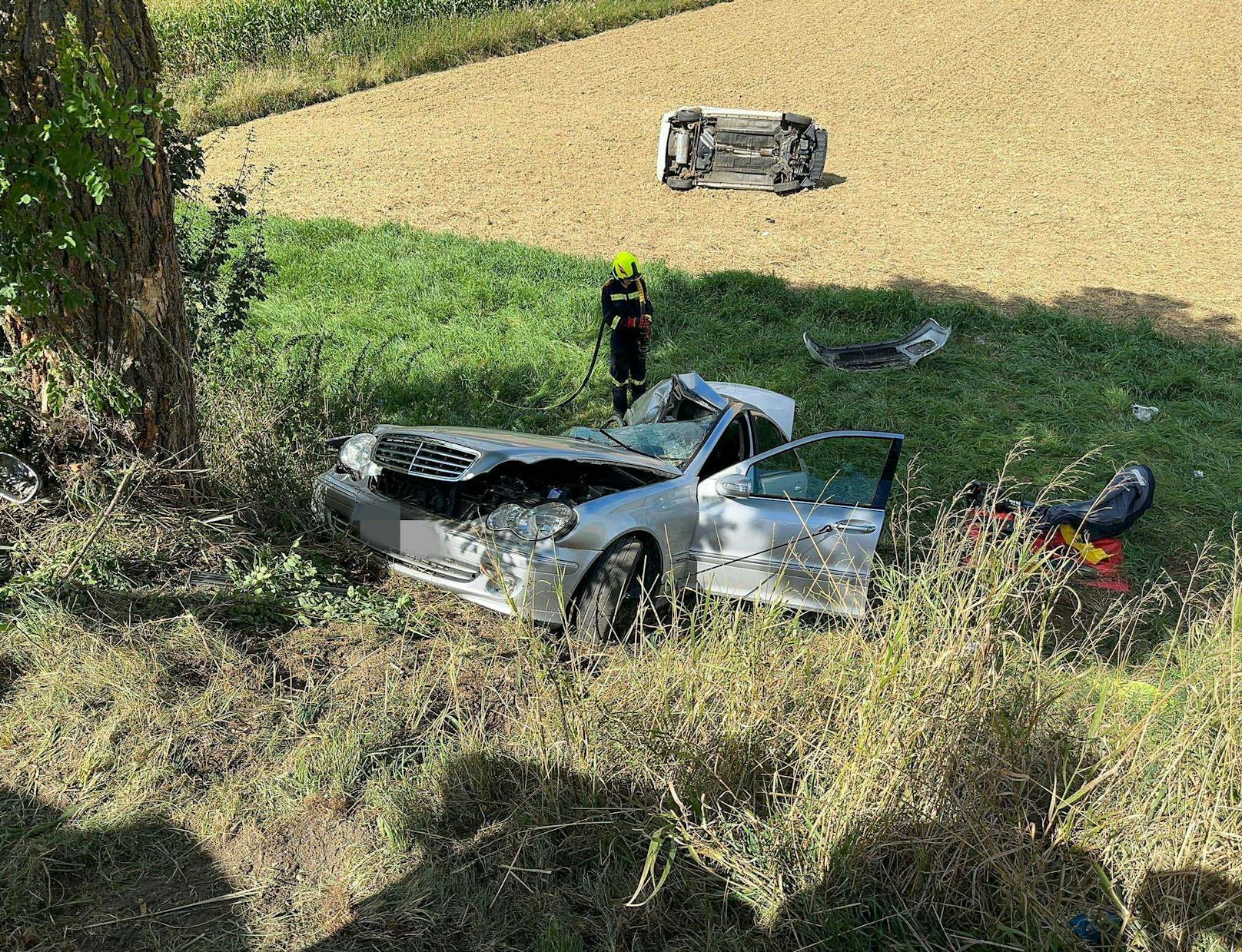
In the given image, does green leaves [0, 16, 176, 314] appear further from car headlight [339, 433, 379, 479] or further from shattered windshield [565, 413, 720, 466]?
shattered windshield [565, 413, 720, 466]

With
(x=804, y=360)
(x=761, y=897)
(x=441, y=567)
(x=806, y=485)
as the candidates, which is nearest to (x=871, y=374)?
(x=804, y=360)

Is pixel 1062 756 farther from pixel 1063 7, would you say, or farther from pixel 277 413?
pixel 1063 7

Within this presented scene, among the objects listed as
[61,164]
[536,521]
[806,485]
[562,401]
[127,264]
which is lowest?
[562,401]

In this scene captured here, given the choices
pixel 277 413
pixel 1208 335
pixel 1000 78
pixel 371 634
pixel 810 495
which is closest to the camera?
pixel 371 634

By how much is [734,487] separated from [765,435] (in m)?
0.97

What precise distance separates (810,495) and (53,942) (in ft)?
13.6

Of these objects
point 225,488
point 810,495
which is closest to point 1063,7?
point 810,495

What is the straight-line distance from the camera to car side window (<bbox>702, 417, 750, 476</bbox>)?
209 inches

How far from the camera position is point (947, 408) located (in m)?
8.74

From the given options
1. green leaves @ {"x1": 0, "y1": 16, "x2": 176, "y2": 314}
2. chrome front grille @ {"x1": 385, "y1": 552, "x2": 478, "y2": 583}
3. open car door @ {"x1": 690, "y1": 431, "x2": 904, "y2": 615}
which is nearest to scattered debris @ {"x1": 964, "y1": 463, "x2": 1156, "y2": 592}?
open car door @ {"x1": 690, "y1": 431, "x2": 904, "y2": 615}

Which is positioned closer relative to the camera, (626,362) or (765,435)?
(765,435)

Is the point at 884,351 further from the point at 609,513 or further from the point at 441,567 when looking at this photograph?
the point at 441,567

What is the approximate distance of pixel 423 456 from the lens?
15.4 feet

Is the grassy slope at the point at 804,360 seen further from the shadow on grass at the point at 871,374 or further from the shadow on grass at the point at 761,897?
the shadow on grass at the point at 761,897
